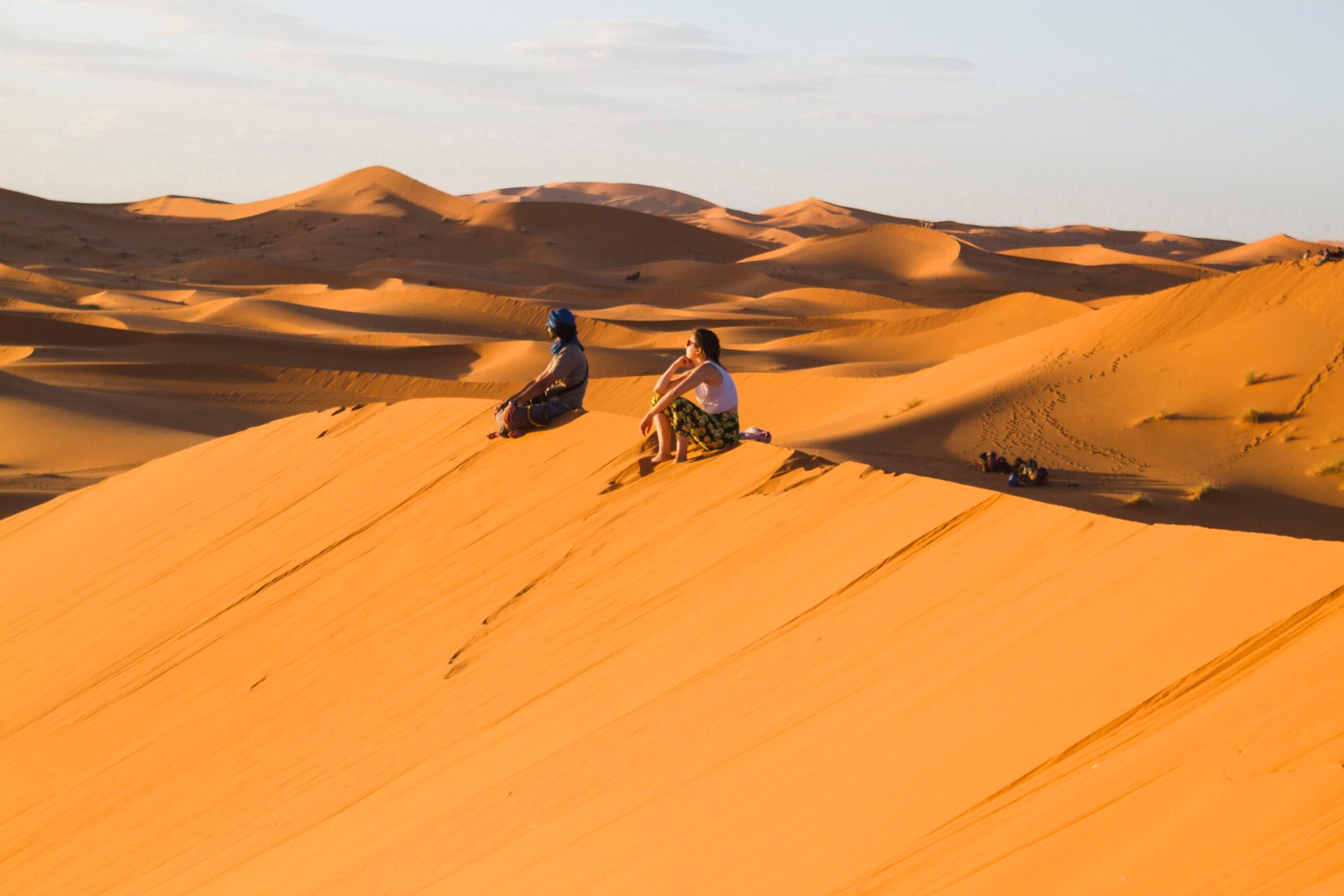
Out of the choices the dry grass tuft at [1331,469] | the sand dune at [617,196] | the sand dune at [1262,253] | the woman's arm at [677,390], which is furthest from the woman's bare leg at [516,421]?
the sand dune at [617,196]

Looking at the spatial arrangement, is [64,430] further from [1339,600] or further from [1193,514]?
[1339,600]

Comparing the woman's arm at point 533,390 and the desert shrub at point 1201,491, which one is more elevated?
the woman's arm at point 533,390

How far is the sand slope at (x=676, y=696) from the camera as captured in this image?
315 cm

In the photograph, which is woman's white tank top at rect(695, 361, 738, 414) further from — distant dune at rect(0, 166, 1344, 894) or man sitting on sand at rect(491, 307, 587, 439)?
man sitting on sand at rect(491, 307, 587, 439)

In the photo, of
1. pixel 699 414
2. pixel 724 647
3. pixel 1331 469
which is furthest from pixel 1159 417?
pixel 724 647

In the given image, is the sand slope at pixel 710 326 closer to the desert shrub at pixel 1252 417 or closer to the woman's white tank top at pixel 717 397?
the desert shrub at pixel 1252 417

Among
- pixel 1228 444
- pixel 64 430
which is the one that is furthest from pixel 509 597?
A: pixel 64 430

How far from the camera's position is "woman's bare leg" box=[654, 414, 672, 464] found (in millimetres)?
6754

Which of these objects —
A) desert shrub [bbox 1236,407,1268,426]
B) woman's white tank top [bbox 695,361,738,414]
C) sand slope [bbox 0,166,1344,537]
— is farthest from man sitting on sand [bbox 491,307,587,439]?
desert shrub [bbox 1236,407,1268,426]

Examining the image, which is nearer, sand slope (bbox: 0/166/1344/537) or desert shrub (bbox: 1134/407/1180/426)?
sand slope (bbox: 0/166/1344/537)

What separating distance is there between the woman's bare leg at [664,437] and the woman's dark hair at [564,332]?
1.33 metres

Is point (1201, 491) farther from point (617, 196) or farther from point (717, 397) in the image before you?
point (617, 196)

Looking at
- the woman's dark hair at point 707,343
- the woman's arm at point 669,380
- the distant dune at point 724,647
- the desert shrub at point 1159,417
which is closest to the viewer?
the distant dune at point 724,647

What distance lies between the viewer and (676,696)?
15.1 feet
